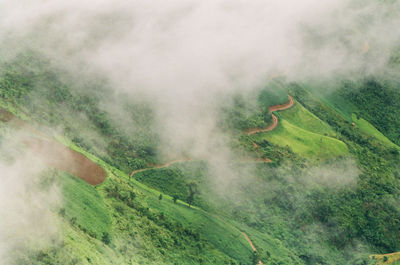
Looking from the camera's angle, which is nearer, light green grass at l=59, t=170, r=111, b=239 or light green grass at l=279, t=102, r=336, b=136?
light green grass at l=59, t=170, r=111, b=239

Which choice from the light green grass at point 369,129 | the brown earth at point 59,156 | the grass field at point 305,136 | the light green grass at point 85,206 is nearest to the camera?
the light green grass at point 85,206

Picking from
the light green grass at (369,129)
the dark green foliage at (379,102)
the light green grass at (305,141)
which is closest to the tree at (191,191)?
the light green grass at (305,141)

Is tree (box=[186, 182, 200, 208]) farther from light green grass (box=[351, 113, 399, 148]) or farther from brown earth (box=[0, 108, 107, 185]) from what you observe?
light green grass (box=[351, 113, 399, 148])

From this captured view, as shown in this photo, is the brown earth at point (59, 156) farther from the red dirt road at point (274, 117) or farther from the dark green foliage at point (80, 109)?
the red dirt road at point (274, 117)

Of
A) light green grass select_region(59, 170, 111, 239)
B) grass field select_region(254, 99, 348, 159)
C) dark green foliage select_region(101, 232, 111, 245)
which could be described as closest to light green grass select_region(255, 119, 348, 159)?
grass field select_region(254, 99, 348, 159)

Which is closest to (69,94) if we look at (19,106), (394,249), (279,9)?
(19,106)

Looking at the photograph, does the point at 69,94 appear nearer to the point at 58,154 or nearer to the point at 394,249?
the point at 58,154
